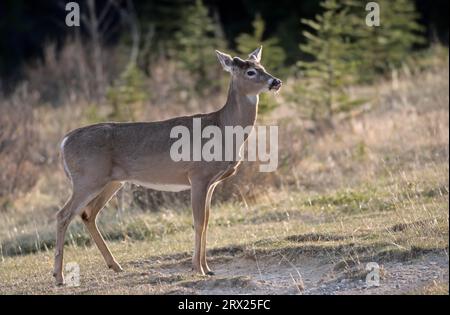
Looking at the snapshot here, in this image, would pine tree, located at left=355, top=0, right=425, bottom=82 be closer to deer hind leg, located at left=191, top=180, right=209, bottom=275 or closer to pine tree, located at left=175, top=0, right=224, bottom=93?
pine tree, located at left=175, top=0, right=224, bottom=93

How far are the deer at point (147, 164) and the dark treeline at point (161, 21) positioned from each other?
1678cm

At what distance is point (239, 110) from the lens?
35.8 ft

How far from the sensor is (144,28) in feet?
112

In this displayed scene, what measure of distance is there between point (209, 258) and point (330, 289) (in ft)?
7.35

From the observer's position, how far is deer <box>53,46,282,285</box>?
10430mm

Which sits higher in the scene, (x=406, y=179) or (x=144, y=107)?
(x=144, y=107)

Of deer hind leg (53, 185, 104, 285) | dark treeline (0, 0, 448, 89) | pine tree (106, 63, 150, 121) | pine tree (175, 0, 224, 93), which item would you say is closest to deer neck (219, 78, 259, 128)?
deer hind leg (53, 185, 104, 285)

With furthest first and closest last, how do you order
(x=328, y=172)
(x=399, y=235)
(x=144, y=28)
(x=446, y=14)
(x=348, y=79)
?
(x=144, y=28) < (x=446, y=14) < (x=348, y=79) < (x=328, y=172) < (x=399, y=235)

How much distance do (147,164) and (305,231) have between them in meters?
2.21

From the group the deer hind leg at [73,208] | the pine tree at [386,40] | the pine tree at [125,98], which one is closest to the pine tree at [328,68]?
the pine tree at [125,98]

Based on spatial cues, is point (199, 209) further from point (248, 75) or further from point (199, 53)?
point (199, 53)

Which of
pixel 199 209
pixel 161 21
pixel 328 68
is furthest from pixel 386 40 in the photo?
pixel 199 209
